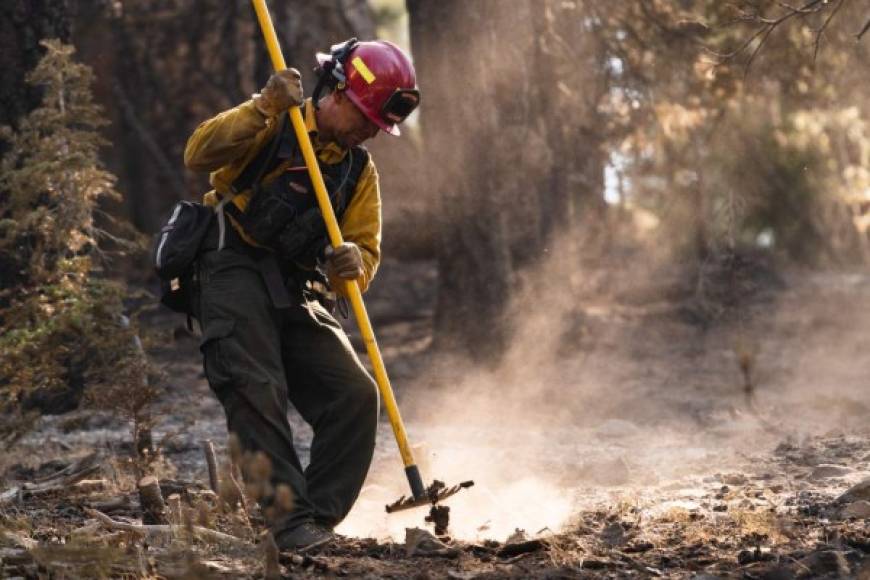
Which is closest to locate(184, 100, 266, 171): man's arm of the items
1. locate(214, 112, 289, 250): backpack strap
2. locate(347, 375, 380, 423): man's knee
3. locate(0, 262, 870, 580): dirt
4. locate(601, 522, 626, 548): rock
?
locate(214, 112, 289, 250): backpack strap

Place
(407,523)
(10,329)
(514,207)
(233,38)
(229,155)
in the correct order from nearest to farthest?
1. (229,155)
2. (407,523)
3. (10,329)
4. (514,207)
5. (233,38)

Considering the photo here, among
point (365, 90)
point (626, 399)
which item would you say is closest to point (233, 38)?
point (626, 399)

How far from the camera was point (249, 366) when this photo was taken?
19.9ft

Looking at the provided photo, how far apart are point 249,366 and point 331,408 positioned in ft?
1.67

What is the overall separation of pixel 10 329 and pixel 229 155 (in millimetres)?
2753

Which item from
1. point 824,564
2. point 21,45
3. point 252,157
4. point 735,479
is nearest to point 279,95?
point 252,157

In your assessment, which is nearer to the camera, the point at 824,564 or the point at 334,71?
the point at 824,564

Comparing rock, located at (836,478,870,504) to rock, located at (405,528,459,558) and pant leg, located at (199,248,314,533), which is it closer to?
rock, located at (405,528,459,558)

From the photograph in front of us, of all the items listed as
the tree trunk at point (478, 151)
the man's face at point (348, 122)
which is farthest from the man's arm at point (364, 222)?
the tree trunk at point (478, 151)

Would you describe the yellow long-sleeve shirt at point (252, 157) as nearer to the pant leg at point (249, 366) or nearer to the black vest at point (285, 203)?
the black vest at point (285, 203)

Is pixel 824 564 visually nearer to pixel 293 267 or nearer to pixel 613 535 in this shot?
pixel 613 535

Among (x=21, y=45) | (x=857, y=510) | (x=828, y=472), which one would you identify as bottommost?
(x=857, y=510)

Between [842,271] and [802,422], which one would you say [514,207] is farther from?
[842,271]

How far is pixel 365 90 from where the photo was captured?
20.8 ft
